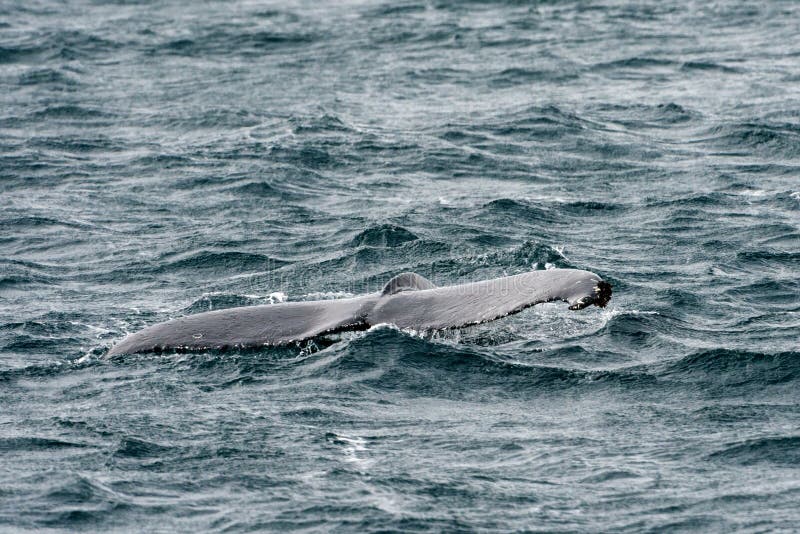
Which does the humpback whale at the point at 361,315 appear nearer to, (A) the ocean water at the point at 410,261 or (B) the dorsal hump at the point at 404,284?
(B) the dorsal hump at the point at 404,284

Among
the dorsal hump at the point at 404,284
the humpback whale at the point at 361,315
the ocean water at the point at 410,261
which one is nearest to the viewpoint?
the ocean water at the point at 410,261

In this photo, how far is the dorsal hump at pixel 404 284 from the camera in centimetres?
1344

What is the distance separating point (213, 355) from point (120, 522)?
3.08m

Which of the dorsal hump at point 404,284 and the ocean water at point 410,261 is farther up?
the dorsal hump at point 404,284

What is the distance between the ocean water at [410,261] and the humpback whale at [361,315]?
24 centimetres

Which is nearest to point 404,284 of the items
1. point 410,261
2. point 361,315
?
point 361,315

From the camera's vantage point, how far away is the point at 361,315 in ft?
43.7

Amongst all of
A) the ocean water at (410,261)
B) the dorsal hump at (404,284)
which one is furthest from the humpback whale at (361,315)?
the ocean water at (410,261)

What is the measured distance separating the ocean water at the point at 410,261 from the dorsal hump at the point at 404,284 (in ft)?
1.65

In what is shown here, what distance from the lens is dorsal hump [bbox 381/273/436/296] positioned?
44.1ft

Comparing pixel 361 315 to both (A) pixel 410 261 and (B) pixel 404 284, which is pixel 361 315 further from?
(A) pixel 410 261

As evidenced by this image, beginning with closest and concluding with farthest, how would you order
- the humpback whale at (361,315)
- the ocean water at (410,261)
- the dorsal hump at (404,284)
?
1. the ocean water at (410,261)
2. the humpback whale at (361,315)
3. the dorsal hump at (404,284)

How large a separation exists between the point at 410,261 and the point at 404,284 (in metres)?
6.43

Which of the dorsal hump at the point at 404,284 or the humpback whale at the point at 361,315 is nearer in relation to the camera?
the humpback whale at the point at 361,315
